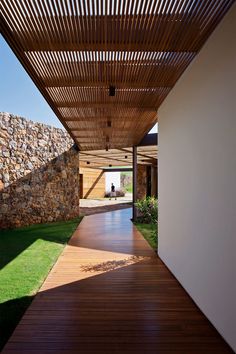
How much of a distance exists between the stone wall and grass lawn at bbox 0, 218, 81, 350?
80 cm

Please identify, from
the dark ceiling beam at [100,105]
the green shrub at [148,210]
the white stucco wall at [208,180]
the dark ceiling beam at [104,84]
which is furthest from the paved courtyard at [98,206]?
the white stucco wall at [208,180]

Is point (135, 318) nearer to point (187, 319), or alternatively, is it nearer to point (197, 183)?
point (187, 319)

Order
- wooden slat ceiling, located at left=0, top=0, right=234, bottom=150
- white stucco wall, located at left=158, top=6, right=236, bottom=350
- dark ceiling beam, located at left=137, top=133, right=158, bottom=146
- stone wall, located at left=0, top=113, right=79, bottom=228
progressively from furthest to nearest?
1. dark ceiling beam, located at left=137, top=133, right=158, bottom=146
2. stone wall, located at left=0, top=113, right=79, bottom=228
3. wooden slat ceiling, located at left=0, top=0, right=234, bottom=150
4. white stucco wall, located at left=158, top=6, right=236, bottom=350

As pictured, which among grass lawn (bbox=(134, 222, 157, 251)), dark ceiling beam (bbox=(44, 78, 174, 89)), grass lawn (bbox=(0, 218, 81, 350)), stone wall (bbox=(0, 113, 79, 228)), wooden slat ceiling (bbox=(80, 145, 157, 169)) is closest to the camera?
grass lawn (bbox=(0, 218, 81, 350))

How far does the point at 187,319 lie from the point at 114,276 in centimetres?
180

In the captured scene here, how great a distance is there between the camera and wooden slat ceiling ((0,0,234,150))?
286cm

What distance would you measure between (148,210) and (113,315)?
24.4 feet

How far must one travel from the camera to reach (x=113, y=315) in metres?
3.42

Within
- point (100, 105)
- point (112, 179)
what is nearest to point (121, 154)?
point (100, 105)

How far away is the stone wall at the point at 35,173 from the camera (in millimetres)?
9438

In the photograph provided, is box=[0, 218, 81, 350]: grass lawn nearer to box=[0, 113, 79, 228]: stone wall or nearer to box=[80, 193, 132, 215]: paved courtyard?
box=[0, 113, 79, 228]: stone wall

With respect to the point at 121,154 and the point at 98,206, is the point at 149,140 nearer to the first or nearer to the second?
the point at 121,154

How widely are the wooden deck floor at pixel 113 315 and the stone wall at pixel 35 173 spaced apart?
467 cm

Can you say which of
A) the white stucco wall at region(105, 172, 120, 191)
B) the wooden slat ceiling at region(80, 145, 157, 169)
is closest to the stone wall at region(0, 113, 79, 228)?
the wooden slat ceiling at region(80, 145, 157, 169)
